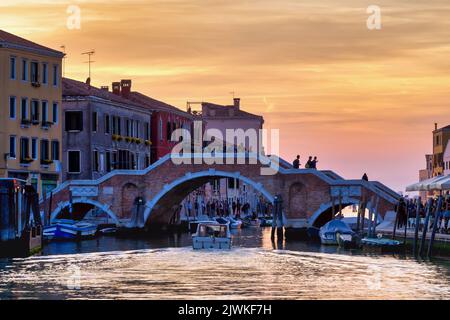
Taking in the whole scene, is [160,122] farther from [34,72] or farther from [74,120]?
[34,72]

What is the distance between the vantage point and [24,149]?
4606 centimetres

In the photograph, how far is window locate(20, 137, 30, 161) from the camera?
45.9 metres

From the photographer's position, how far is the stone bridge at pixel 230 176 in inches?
1753

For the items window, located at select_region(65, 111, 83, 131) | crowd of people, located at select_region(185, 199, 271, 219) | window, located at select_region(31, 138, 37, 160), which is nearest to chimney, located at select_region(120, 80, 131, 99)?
crowd of people, located at select_region(185, 199, 271, 219)

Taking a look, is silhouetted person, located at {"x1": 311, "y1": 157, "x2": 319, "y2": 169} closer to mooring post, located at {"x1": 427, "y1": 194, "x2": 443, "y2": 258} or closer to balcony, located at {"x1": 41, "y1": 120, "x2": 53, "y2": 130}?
balcony, located at {"x1": 41, "y1": 120, "x2": 53, "y2": 130}

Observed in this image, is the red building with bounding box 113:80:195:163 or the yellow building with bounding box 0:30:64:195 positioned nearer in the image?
the yellow building with bounding box 0:30:64:195

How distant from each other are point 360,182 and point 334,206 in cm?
135

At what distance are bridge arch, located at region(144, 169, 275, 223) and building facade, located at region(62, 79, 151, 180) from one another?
326 centimetres

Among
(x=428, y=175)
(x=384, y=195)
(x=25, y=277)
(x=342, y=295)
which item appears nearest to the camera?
(x=342, y=295)

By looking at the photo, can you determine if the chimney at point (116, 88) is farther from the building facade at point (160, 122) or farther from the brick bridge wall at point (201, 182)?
the brick bridge wall at point (201, 182)

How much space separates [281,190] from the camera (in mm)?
45844

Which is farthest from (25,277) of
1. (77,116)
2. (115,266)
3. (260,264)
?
(77,116)
